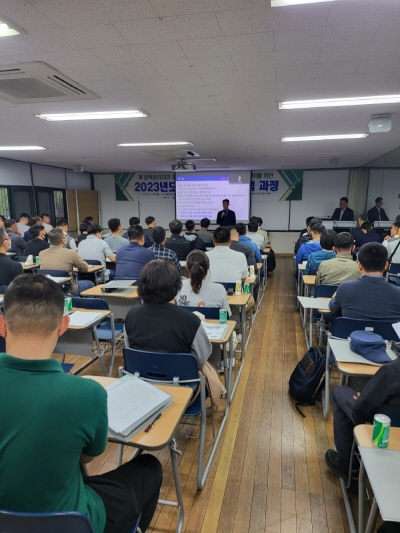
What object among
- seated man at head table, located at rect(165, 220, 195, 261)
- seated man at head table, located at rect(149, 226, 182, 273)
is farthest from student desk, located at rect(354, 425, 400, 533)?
seated man at head table, located at rect(165, 220, 195, 261)

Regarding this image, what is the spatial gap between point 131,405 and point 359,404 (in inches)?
40.7

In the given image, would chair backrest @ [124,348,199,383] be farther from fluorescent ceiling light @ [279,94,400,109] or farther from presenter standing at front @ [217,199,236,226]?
presenter standing at front @ [217,199,236,226]

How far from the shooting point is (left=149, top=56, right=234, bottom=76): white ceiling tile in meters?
2.66

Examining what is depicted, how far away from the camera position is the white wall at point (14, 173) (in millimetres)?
8664

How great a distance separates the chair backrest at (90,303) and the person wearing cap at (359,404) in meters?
2.01

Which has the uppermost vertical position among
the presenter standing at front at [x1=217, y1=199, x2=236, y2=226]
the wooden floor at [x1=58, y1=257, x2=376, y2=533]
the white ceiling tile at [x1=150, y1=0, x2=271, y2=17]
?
the white ceiling tile at [x1=150, y1=0, x2=271, y2=17]

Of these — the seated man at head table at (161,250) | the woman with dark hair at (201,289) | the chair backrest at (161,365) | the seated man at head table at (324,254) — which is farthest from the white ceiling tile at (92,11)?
the seated man at head table at (324,254)

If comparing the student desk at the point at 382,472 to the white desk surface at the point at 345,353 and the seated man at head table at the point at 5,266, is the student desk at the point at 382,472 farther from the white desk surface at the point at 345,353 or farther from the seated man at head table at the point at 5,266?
the seated man at head table at the point at 5,266

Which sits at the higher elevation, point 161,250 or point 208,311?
point 161,250

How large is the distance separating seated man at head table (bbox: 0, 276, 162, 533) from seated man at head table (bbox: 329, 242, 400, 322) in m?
2.04

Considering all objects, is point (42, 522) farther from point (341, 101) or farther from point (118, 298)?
point (341, 101)

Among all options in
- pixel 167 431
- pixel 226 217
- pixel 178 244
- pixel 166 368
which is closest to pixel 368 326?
pixel 166 368

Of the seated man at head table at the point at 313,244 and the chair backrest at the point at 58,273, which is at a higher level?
the seated man at head table at the point at 313,244

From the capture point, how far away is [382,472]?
118 centimetres
